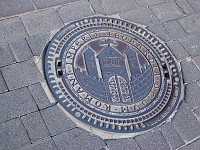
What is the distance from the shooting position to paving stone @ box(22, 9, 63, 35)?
2.90 metres

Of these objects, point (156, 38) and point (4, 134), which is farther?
point (156, 38)

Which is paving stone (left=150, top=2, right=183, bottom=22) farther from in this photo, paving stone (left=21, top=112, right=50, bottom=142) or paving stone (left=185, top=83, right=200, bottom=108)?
paving stone (left=21, top=112, right=50, bottom=142)

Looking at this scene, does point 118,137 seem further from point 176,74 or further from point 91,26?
point 91,26

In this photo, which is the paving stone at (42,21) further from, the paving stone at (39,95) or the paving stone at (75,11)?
the paving stone at (39,95)

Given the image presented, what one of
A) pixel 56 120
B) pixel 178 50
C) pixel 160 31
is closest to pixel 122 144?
pixel 56 120

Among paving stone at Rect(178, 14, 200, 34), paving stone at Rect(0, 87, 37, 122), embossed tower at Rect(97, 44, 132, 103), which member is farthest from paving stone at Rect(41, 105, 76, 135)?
paving stone at Rect(178, 14, 200, 34)

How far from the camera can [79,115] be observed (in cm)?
250

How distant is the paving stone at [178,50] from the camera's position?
3031mm

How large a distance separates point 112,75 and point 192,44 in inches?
37.2

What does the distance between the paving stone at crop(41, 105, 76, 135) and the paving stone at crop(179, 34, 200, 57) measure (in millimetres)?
1383

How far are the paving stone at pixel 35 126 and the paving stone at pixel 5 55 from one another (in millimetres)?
522

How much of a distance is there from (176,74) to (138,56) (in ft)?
1.24

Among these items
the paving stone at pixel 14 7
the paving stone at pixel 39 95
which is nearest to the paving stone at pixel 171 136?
the paving stone at pixel 39 95

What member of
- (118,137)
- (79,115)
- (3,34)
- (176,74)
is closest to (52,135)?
(79,115)
